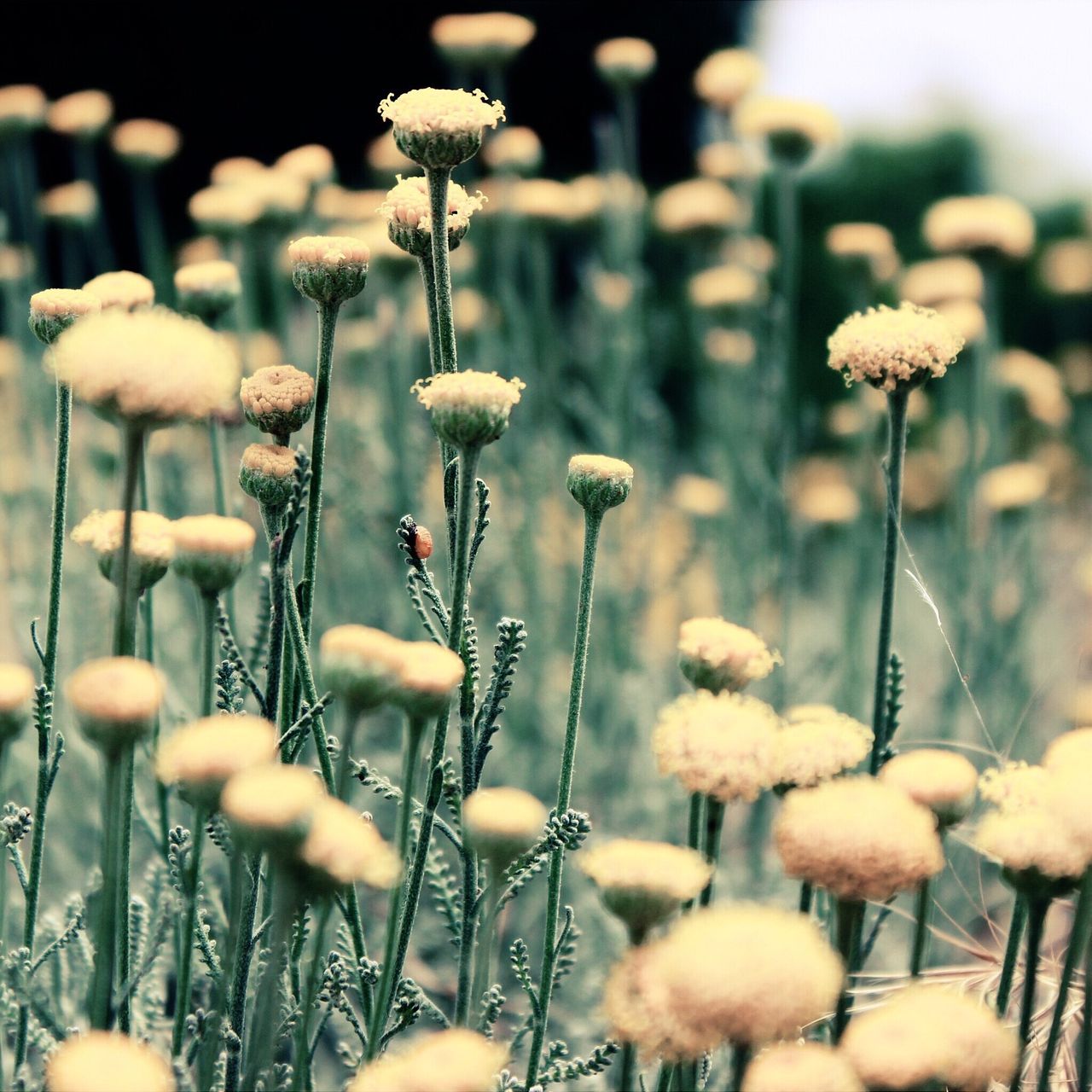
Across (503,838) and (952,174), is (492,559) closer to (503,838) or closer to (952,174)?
(503,838)

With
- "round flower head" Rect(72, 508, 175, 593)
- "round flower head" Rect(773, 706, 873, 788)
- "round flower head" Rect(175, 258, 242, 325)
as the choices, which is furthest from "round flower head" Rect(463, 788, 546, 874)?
"round flower head" Rect(175, 258, 242, 325)

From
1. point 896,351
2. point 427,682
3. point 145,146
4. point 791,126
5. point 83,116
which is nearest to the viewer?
point 427,682

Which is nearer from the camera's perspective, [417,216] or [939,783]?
[939,783]

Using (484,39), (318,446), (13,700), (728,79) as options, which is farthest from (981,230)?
(13,700)

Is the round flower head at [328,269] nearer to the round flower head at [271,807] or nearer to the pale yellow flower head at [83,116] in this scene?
the round flower head at [271,807]

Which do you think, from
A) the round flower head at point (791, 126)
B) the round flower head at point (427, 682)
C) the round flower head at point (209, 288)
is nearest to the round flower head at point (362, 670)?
the round flower head at point (427, 682)

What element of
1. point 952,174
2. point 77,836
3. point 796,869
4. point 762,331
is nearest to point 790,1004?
point 796,869

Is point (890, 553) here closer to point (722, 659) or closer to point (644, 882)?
point (722, 659)
